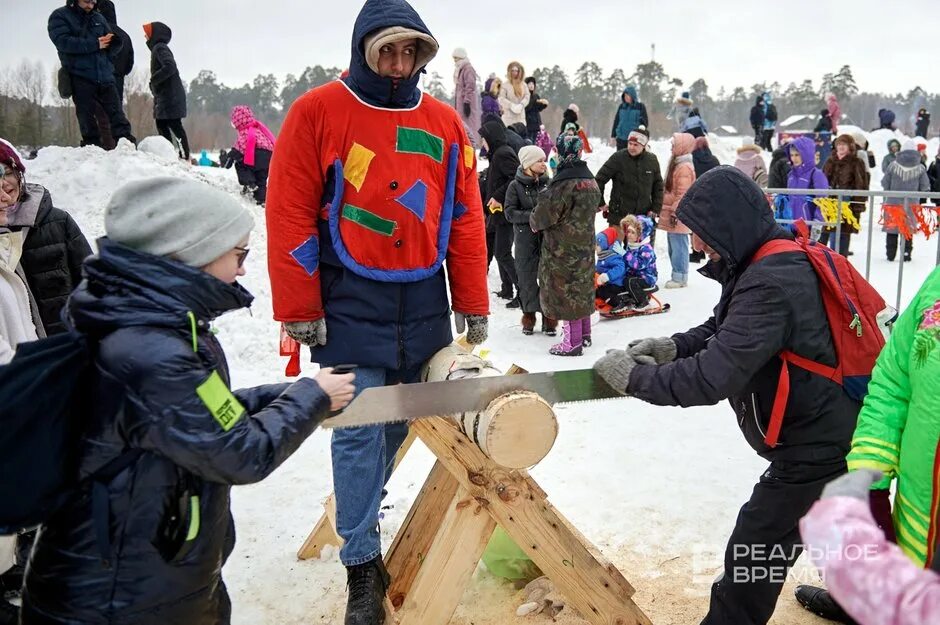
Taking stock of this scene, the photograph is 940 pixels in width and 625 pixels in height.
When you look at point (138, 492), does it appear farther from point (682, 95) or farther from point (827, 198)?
point (682, 95)

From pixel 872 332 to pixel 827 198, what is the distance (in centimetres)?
733

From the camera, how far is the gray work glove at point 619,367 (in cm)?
258

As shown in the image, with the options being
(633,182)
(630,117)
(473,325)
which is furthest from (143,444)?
(630,117)

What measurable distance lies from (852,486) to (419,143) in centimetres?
189

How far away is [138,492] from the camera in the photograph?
1.75 m

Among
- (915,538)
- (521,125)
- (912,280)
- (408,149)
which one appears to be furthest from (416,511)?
(521,125)

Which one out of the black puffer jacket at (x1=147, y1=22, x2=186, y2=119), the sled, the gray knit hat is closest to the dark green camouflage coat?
the sled

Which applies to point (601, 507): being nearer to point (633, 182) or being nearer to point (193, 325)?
point (193, 325)

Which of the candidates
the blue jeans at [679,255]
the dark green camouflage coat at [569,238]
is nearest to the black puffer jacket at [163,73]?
the dark green camouflage coat at [569,238]

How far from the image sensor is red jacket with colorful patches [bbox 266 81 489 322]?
2680 millimetres

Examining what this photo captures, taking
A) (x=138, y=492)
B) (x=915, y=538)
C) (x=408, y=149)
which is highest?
(x=408, y=149)

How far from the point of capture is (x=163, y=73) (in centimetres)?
1091

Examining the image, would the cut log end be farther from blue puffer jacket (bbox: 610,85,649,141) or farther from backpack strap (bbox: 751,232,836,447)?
blue puffer jacket (bbox: 610,85,649,141)

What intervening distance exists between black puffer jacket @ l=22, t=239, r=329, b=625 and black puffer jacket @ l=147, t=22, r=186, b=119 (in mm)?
10457
